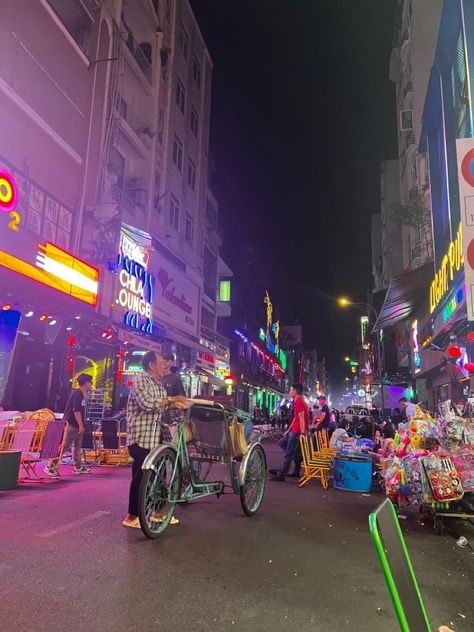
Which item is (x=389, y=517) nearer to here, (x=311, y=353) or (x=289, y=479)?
(x=289, y=479)

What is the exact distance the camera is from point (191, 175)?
2547 centimetres

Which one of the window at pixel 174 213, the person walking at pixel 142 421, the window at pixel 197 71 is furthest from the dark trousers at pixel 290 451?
the window at pixel 197 71

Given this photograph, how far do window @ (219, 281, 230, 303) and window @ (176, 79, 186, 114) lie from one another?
1232cm

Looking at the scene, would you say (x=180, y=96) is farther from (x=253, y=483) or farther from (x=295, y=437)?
(x=253, y=483)

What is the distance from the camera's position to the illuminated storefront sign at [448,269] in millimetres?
9188

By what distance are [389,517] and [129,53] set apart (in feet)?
67.3

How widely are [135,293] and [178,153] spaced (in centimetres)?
A: 1104

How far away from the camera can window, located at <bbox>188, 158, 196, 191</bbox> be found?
25.2 m

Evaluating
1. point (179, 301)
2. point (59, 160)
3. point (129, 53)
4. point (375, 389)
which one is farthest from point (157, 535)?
point (375, 389)

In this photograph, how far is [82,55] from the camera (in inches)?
575

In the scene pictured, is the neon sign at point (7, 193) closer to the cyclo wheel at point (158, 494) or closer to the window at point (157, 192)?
the cyclo wheel at point (158, 494)

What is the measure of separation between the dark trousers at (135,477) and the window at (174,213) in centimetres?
1787

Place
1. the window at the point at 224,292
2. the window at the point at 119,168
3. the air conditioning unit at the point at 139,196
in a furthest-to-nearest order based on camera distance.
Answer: the window at the point at 224,292 < the air conditioning unit at the point at 139,196 < the window at the point at 119,168

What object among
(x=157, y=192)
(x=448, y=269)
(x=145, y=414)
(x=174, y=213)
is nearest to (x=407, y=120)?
(x=174, y=213)
